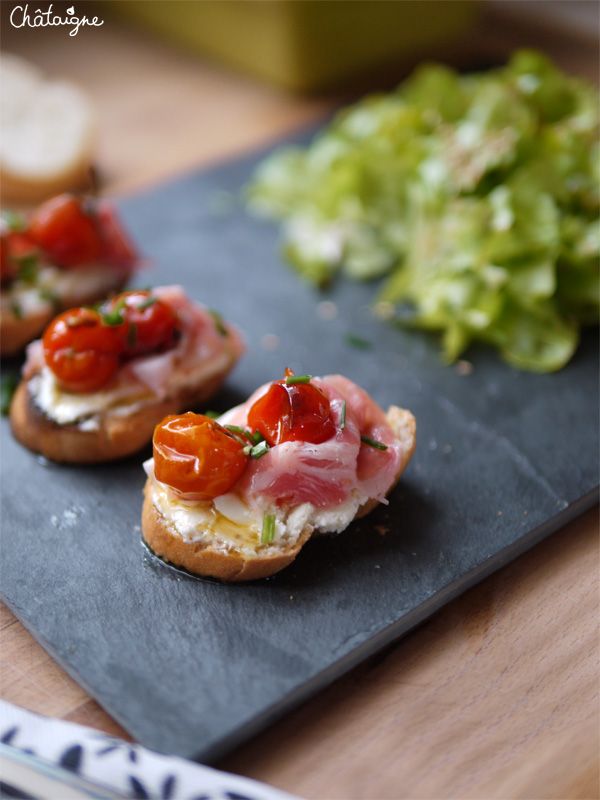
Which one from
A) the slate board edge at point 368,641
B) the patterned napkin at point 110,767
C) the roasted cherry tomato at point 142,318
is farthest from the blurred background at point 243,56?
the patterned napkin at point 110,767

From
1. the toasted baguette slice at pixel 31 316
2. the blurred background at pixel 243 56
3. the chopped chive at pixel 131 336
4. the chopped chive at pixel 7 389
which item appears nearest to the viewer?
the chopped chive at pixel 131 336

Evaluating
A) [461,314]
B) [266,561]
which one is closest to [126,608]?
[266,561]

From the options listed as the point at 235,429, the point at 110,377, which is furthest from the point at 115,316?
the point at 235,429

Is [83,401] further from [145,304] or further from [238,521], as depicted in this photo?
[238,521]

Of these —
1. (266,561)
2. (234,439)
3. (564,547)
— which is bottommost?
(564,547)

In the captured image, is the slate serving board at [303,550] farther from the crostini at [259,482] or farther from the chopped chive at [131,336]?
the chopped chive at [131,336]

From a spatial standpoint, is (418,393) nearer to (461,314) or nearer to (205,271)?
(461,314)

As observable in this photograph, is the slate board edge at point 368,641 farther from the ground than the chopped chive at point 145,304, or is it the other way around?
the chopped chive at point 145,304

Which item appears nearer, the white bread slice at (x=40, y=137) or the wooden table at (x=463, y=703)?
the wooden table at (x=463, y=703)
